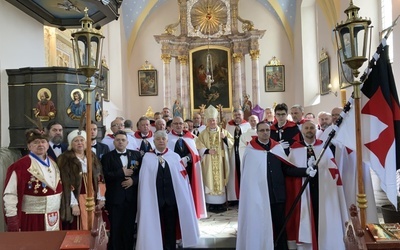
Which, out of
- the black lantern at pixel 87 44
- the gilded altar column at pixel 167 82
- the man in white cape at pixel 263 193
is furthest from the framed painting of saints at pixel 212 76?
the black lantern at pixel 87 44

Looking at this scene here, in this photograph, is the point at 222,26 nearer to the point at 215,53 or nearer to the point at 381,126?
the point at 215,53

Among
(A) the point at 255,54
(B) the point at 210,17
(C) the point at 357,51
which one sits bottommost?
(C) the point at 357,51

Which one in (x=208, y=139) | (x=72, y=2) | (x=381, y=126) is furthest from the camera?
(x=208, y=139)

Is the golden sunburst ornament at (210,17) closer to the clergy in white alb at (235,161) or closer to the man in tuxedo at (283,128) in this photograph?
the clergy in white alb at (235,161)

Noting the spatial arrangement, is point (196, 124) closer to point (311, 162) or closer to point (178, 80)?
point (311, 162)

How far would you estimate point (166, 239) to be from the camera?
458 centimetres

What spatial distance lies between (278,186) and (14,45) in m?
4.93

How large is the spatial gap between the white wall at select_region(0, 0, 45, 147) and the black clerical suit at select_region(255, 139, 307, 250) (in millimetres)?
4123

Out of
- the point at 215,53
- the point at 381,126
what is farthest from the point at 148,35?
the point at 381,126

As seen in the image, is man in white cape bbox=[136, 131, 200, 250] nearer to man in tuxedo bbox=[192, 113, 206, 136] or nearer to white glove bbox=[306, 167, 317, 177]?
white glove bbox=[306, 167, 317, 177]

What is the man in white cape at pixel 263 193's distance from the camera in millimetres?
4164

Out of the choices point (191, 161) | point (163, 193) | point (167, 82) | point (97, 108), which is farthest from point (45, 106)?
point (167, 82)

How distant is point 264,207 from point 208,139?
2931 mm

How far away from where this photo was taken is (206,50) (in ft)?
52.5
